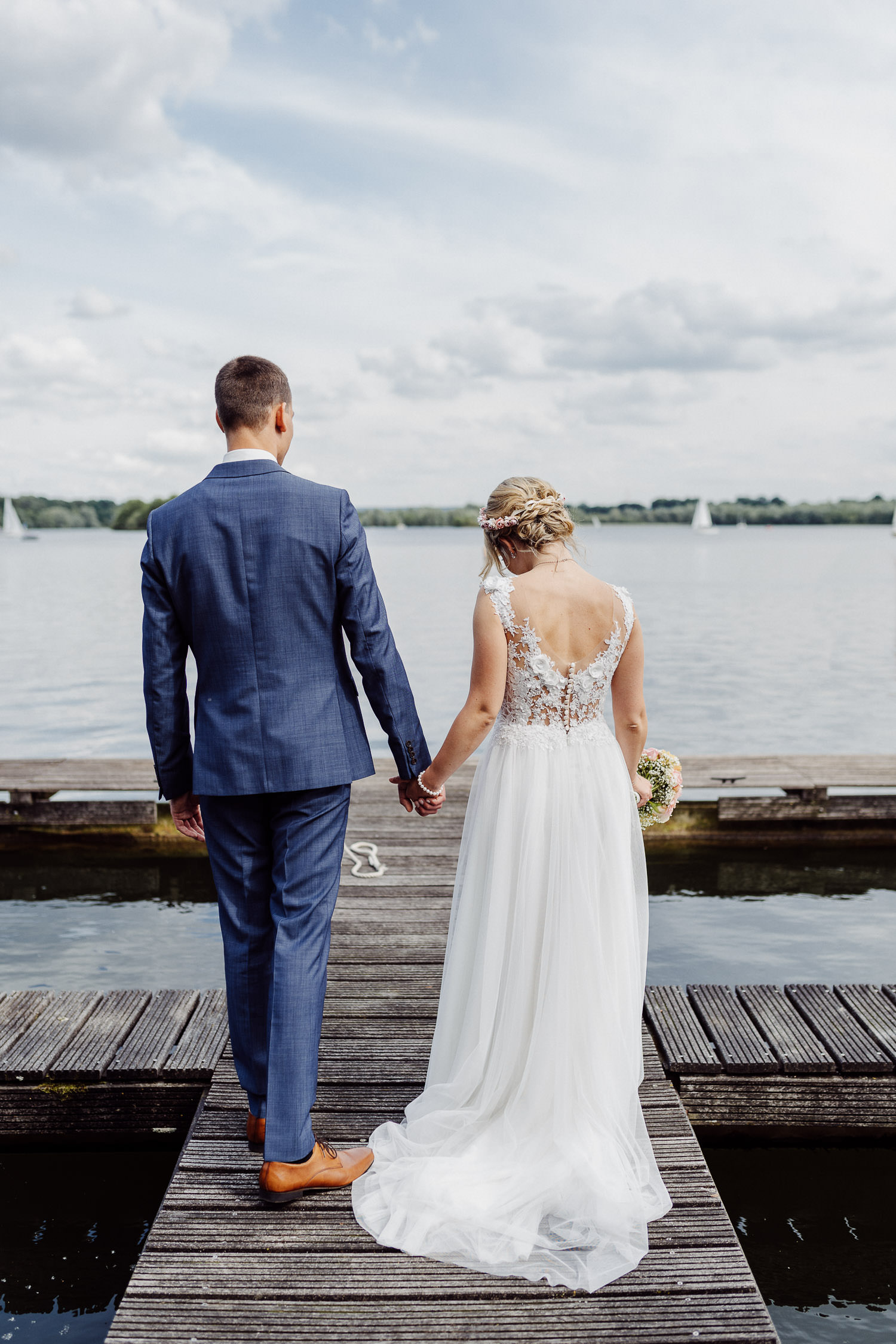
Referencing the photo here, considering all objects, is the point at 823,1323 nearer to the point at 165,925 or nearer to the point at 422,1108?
the point at 422,1108

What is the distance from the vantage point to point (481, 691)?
291cm

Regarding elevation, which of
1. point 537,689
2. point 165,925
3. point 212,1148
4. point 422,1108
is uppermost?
point 537,689

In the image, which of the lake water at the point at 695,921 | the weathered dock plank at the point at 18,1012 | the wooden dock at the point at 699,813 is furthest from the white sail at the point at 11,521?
the weathered dock plank at the point at 18,1012

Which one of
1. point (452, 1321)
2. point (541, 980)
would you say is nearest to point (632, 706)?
point (541, 980)

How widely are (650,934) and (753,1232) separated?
300cm

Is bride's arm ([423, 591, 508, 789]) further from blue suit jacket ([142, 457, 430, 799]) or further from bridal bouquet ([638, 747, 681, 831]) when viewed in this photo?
bridal bouquet ([638, 747, 681, 831])

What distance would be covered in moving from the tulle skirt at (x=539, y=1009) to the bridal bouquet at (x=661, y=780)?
0.37 m

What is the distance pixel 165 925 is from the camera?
23.2 feet

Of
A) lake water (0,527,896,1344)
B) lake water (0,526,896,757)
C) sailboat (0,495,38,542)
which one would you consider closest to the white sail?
sailboat (0,495,38,542)

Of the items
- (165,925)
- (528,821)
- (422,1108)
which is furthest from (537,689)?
(165,925)

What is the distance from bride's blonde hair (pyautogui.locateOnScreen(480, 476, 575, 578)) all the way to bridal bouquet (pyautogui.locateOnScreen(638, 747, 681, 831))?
35.5 inches

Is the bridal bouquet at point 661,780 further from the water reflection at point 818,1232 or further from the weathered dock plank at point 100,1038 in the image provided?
the weathered dock plank at point 100,1038

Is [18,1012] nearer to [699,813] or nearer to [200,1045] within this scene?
[200,1045]

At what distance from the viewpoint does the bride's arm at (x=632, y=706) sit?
9.90 feet
